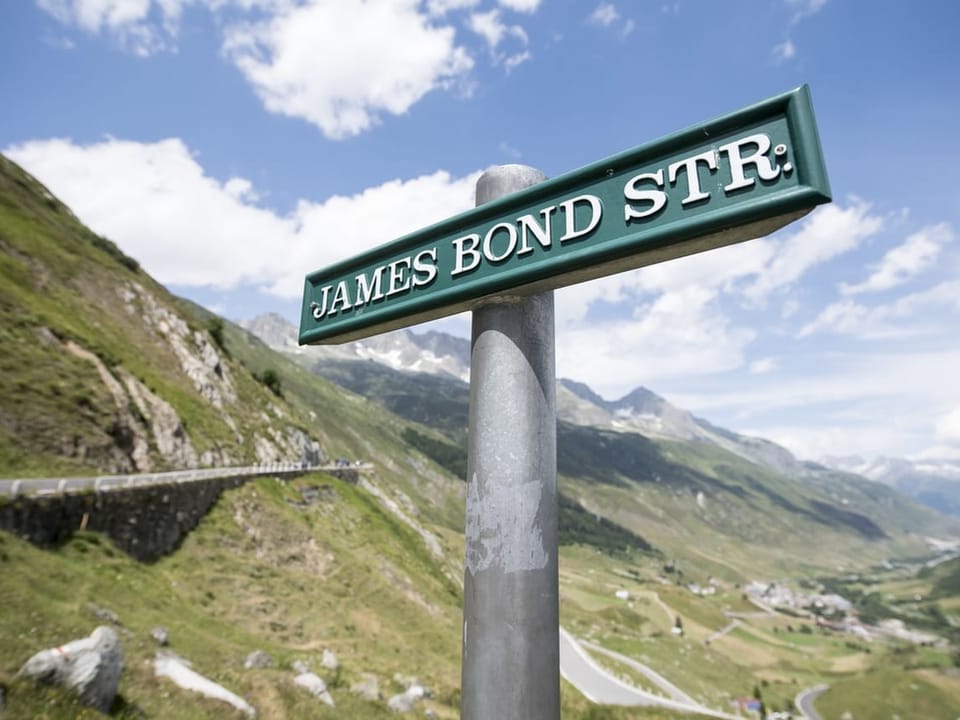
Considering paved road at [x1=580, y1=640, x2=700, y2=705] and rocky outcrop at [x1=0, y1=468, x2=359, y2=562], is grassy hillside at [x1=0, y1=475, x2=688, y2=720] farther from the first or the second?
paved road at [x1=580, y1=640, x2=700, y2=705]

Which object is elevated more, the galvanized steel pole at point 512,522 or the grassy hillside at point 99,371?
the grassy hillside at point 99,371

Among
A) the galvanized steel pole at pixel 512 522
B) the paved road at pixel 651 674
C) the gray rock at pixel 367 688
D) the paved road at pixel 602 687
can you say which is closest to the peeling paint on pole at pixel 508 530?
the galvanized steel pole at pixel 512 522

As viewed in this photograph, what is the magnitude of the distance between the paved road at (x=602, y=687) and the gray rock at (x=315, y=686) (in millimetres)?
55048

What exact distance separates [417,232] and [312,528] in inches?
1439

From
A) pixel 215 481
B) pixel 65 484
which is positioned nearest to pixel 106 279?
pixel 215 481

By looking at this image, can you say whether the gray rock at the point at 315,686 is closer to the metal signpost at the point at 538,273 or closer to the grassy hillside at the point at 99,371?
the metal signpost at the point at 538,273

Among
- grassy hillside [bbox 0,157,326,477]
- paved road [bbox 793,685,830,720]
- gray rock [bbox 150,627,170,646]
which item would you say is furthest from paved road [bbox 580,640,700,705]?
gray rock [bbox 150,627,170,646]

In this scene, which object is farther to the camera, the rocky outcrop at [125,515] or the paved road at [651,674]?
the paved road at [651,674]

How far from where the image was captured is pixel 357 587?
31.4m

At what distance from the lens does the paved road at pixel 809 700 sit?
10544cm

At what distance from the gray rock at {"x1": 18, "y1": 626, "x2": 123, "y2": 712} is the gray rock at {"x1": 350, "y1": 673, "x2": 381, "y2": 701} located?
798 centimetres

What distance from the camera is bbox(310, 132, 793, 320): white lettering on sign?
2.47 m

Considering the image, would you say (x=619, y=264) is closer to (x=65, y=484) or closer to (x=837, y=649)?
(x=65, y=484)

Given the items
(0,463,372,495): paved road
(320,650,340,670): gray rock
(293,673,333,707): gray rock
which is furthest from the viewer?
(320,650,340,670): gray rock
